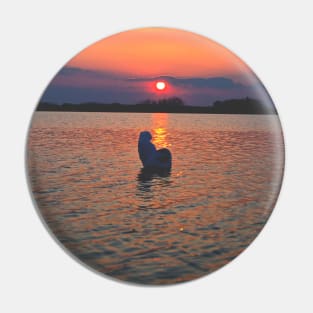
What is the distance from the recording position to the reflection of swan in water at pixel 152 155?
14.4 ft

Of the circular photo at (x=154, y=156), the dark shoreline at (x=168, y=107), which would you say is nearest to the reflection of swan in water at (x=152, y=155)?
the circular photo at (x=154, y=156)

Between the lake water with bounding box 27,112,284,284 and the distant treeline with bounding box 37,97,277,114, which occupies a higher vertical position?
the distant treeline with bounding box 37,97,277,114

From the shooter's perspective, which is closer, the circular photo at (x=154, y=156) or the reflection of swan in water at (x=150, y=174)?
the circular photo at (x=154, y=156)

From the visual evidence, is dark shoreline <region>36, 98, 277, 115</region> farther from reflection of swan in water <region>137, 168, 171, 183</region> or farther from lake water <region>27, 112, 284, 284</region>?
reflection of swan in water <region>137, 168, 171, 183</region>

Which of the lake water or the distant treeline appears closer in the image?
the lake water

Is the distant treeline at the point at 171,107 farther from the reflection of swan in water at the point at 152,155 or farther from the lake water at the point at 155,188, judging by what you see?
the reflection of swan in water at the point at 152,155

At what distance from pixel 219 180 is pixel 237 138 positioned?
17.0 inches

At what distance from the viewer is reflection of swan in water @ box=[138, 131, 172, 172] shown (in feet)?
14.4

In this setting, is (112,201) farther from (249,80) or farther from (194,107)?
(249,80)

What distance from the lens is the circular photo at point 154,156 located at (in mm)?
4266

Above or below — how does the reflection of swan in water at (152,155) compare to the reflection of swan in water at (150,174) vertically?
above

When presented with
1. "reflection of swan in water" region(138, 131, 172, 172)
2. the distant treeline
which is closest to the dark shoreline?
the distant treeline

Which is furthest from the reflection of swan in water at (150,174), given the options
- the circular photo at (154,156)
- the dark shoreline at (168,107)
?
the dark shoreline at (168,107)

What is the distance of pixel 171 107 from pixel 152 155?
468 mm
